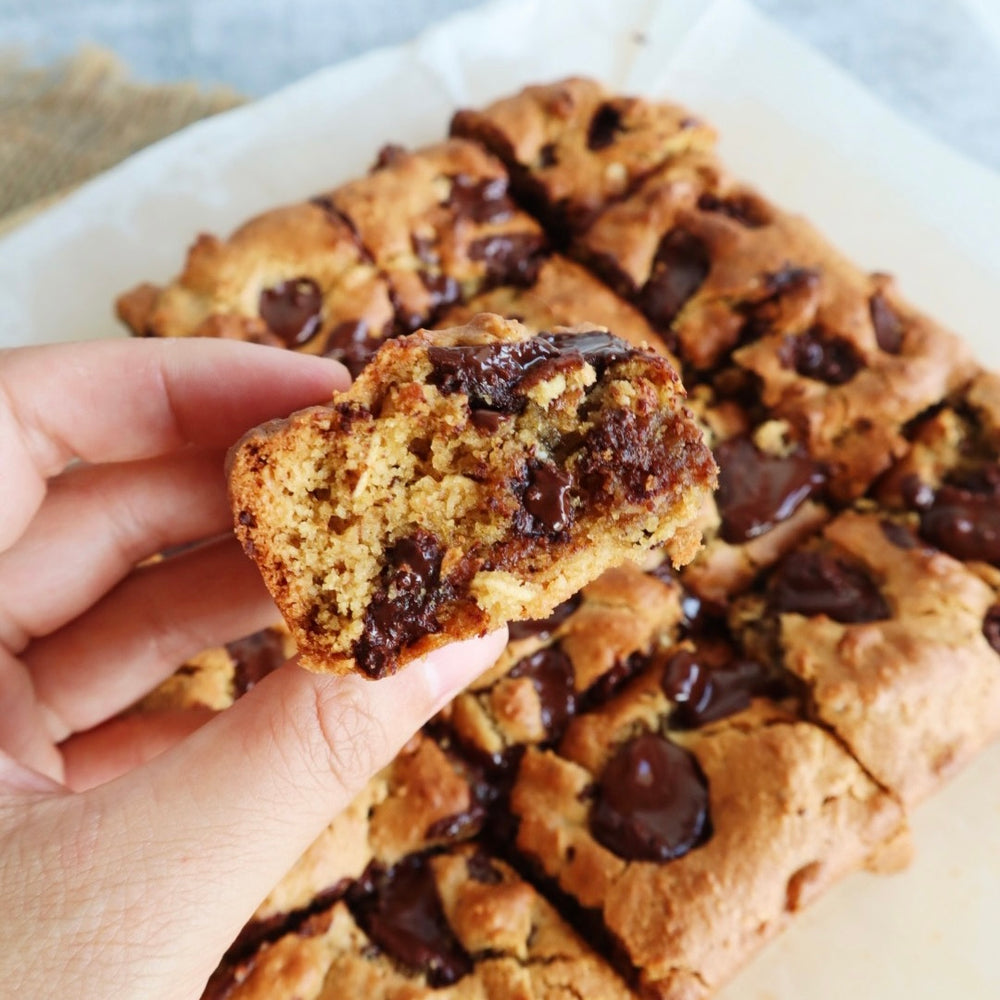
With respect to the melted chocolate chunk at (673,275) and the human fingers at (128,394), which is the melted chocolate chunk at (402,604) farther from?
the melted chocolate chunk at (673,275)

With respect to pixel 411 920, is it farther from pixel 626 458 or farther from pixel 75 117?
pixel 75 117

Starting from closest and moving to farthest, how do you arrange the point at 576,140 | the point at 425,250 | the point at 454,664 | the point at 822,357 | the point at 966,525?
the point at 454,664, the point at 966,525, the point at 822,357, the point at 425,250, the point at 576,140

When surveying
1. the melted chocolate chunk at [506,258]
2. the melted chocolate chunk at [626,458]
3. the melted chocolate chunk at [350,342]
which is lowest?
the melted chocolate chunk at [350,342]

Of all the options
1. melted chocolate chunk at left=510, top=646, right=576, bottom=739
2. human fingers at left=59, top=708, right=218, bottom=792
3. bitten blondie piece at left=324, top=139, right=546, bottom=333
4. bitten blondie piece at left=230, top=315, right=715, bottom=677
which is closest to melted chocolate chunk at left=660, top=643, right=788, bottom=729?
melted chocolate chunk at left=510, top=646, right=576, bottom=739

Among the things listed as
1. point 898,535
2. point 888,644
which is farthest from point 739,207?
point 888,644

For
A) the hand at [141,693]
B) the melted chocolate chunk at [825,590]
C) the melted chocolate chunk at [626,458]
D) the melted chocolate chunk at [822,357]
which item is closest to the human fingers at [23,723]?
the hand at [141,693]

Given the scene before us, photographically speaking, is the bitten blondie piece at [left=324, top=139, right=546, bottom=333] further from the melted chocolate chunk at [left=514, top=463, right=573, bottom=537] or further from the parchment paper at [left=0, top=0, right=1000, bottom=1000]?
the melted chocolate chunk at [left=514, top=463, right=573, bottom=537]

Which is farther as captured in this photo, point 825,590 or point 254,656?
point 825,590
